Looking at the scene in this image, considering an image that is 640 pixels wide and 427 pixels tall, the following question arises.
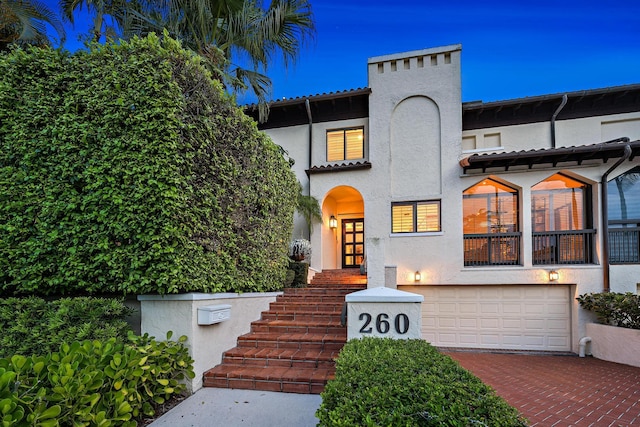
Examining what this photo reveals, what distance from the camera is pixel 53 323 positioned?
13.1 feet

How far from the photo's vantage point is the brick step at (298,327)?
6480mm

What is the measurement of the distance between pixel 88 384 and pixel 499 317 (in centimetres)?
996

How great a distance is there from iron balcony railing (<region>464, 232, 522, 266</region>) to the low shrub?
28.1 ft

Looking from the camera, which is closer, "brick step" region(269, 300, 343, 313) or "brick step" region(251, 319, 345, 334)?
"brick step" region(251, 319, 345, 334)

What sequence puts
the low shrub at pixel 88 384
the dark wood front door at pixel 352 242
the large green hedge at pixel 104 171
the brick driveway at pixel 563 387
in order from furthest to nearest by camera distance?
1. the dark wood front door at pixel 352 242
2. the large green hedge at pixel 104 171
3. the brick driveway at pixel 563 387
4. the low shrub at pixel 88 384

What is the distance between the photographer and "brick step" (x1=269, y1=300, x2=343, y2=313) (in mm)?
7406

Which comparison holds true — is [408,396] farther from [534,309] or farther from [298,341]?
[534,309]

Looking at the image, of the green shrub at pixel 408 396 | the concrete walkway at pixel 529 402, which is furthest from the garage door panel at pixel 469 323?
the green shrub at pixel 408 396

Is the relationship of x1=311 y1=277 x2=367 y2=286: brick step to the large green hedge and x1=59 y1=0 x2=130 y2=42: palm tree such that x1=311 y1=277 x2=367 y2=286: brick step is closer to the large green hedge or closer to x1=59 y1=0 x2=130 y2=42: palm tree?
the large green hedge

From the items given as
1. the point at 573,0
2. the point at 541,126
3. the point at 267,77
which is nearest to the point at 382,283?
the point at 267,77

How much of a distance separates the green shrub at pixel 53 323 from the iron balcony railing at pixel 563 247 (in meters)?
10.6

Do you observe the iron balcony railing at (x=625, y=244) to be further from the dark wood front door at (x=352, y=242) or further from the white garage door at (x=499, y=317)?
the dark wood front door at (x=352, y=242)

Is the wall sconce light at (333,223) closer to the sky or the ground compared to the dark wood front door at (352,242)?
closer to the sky

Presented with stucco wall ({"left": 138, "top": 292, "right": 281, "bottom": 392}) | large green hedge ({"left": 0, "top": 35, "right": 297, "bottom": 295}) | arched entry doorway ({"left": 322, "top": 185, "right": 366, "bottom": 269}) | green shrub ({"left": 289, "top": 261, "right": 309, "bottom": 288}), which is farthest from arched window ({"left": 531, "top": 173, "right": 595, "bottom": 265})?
large green hedge ({"left": 0, "top": 35, "right": 297, "bottom": 295})
